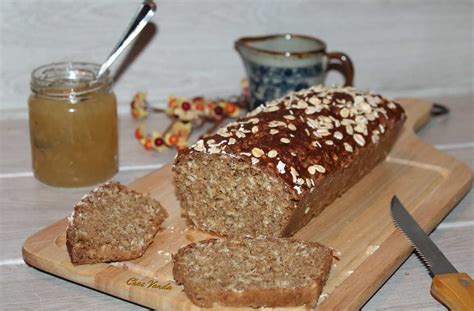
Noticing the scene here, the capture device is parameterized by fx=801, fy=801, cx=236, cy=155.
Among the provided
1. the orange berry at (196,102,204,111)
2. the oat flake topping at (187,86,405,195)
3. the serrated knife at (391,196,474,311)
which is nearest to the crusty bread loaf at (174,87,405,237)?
the oat flake topping at (187,86,405,195)

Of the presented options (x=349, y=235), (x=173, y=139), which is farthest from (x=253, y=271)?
(x=173, y=139)

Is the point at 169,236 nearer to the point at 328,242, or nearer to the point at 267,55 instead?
the point at 328,242

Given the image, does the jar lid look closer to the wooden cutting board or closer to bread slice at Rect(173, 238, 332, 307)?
the wooden cutting board

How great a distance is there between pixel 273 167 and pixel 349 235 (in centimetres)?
30

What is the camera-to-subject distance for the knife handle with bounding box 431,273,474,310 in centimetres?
169

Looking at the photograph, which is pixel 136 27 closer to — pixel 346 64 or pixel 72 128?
pixel 72 128

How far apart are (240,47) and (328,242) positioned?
3.04 feet

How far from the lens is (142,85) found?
9.70 ft

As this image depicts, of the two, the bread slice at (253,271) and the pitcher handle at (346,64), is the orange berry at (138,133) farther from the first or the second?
the bread slice at (253,271)

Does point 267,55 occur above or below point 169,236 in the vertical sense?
above

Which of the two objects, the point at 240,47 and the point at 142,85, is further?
the point at 142,85

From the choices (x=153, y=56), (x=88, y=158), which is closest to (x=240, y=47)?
(x=153, y=56)

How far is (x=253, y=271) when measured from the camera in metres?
1.75

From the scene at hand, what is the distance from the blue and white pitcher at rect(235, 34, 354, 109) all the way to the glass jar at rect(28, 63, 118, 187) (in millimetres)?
573
